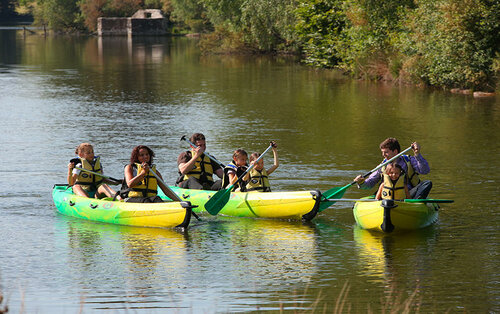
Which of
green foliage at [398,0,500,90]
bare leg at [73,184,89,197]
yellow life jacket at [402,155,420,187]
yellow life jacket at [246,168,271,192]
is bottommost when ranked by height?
bare leg at [73,184,89,197]

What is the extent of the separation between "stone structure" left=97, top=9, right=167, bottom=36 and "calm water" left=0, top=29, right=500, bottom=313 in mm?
56376

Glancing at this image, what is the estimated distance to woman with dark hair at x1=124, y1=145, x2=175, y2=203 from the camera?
10664 mm

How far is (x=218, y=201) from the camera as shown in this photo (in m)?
11.1

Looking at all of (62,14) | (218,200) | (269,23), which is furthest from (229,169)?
(62,14)

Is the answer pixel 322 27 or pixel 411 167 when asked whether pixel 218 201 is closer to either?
Result: pixel 411 167

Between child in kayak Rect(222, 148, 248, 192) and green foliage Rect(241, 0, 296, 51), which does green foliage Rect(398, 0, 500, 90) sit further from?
child in kayak Rect(222, 148, 248, 192)

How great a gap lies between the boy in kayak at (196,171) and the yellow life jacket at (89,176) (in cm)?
118

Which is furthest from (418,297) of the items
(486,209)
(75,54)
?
(75,54)

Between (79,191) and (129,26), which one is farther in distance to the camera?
(129,26)

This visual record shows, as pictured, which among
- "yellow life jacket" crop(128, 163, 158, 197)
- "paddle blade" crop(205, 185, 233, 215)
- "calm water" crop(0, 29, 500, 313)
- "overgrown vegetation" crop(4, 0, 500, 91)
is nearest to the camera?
"calm water" crop(0, 29, 500, 313)

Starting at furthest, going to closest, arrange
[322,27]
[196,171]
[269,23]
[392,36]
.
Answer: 1. [269,23]
2. [322,27]
3. [392,36]
4. [196,171]

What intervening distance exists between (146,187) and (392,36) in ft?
66.2

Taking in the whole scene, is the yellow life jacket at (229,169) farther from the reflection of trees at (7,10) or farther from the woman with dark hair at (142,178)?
the reflection of trees at (7,10)

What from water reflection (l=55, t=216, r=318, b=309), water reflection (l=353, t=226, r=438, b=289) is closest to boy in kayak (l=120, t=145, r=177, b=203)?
water reflection (l=55, t=216, r=318, b=309)
